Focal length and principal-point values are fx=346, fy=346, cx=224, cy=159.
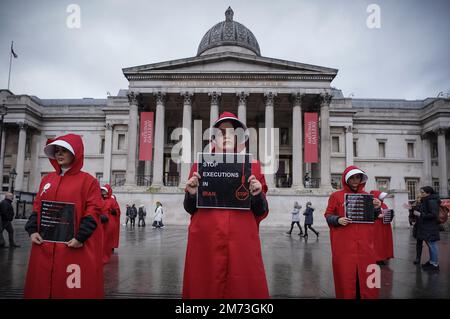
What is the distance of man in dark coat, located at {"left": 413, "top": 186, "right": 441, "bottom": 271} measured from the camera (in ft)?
26.4

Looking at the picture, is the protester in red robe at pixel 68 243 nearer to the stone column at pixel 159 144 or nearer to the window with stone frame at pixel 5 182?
the stone column at pixel 159 144

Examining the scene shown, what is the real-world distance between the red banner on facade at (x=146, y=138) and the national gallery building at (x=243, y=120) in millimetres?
1214

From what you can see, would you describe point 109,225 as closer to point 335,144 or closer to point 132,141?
point 132,141

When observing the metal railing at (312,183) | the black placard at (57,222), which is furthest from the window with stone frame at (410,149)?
the black placard at (57,222)

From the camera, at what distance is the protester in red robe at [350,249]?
14.3 feet

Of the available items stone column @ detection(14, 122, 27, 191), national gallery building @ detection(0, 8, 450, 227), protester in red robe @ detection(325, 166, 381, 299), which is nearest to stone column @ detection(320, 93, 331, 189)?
national gallery building @ detection(0, 8, 450, 227)

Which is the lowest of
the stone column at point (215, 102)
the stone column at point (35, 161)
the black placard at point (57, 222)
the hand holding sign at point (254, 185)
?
the black placard at point (57, 222)

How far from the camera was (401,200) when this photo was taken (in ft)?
89.1

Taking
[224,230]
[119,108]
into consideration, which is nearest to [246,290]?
[224,230]

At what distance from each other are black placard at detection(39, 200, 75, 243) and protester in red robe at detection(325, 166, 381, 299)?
3278 millimetres

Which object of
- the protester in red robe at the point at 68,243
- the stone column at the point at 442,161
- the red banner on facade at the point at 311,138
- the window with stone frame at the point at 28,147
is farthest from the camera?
the window with stone frame at the point at 28,147

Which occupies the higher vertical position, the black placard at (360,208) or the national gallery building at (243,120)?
the national gallery building at (243,120)
